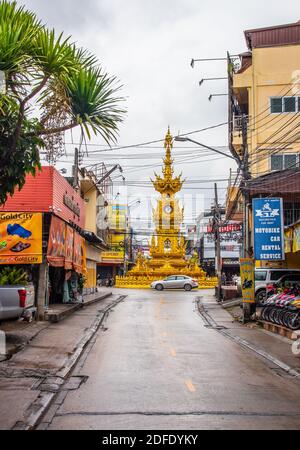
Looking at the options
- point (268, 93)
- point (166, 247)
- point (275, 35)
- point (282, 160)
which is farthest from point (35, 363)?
point (166, 247)

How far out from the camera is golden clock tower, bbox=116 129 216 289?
56.1 m

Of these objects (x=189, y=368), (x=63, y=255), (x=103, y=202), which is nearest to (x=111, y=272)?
(x=103, y=202)

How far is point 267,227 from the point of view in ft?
67.7

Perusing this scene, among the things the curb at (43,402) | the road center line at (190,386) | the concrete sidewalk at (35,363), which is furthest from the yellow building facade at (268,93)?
the road center line at (190,386)

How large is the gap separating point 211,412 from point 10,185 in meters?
5.35

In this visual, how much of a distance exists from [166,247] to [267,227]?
129 feet

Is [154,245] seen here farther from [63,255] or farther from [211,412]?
[211,412]

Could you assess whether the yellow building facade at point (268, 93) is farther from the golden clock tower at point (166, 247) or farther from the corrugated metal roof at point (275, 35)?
the golden clock tower at point (166, 247)

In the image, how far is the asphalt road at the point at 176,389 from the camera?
6910 millimetres

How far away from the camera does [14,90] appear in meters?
9.04

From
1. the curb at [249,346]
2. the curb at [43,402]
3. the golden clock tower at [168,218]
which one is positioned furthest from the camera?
the golden clock tower at [168,218]

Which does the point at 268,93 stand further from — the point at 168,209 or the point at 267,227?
the point at 168,209

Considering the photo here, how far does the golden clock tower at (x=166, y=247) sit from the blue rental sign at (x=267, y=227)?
3454 centimetres

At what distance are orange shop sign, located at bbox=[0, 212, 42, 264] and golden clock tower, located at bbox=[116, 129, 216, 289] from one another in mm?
36989
